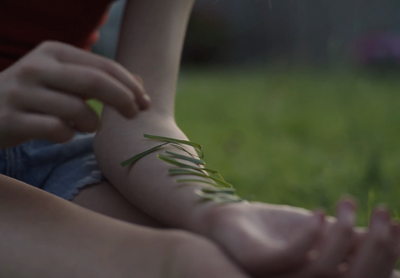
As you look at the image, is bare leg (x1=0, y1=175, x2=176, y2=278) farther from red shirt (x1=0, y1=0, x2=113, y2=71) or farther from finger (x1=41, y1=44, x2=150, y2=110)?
red shirt (x1=0, y1=0, x2=113, y2=71)

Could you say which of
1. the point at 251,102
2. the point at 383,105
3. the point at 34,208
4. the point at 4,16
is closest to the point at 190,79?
the point at 251,102

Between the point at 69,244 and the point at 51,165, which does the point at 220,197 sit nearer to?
the point at 69,244

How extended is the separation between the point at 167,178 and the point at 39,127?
0.23 meters

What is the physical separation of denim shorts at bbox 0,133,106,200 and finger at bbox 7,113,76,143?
0.32 meters

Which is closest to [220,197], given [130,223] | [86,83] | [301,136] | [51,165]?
[130,223]

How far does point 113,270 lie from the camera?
0.55 m

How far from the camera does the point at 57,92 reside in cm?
55

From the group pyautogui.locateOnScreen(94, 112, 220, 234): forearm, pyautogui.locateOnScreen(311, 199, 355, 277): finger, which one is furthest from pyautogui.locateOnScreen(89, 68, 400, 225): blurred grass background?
pyautogui.locateOnScreen(311, 199, 355, 277): finger

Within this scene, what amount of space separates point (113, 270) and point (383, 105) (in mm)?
3121

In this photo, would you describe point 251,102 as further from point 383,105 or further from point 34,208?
point 34,208

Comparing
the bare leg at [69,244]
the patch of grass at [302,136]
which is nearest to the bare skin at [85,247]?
the bare leg at [69,244]

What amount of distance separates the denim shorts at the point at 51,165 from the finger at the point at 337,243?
1.56 feet

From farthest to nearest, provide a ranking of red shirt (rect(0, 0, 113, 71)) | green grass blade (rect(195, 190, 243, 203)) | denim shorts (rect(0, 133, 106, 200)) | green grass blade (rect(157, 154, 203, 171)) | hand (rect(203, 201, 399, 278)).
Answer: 1. red shirt (rect(0, 0, 113, 71))
2. denim shorts (rect(0, 133, 106, 200))
3. green grass blade (rect(157, 154, 203, 171))
4. green grass blade (rect(195, 190, 243, 203))
5. hand (rect(203, 201, 399, 278))

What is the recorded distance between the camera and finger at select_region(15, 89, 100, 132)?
54cm
